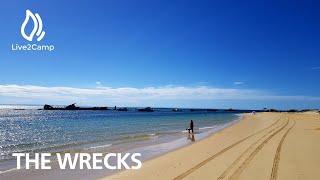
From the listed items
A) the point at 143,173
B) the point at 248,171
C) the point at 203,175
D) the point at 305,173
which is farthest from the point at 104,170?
the point at 305,173

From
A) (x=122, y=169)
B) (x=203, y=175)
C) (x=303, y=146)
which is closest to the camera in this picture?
(x=203, y=175)

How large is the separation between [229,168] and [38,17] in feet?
54.5

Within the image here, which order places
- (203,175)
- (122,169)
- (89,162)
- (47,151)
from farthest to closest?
(47,151) → (89,162) → (122,169) → (203,175)

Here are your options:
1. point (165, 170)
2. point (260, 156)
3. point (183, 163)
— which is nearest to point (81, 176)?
point (165, 170)

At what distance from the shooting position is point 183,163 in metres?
13.9

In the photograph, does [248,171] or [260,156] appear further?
[260,156]

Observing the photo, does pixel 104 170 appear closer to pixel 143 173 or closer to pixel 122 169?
pixel 122 169

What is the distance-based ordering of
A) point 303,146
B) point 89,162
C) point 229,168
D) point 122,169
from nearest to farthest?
1. point 229,168
2. point 122,169
3. point 89,162
4. point 303,146

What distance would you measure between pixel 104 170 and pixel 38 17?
1300cm

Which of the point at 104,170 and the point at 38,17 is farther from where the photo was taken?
the point at 38,17

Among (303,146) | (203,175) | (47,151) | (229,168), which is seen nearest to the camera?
(203,175)

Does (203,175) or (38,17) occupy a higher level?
(38,17)

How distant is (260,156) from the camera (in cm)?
1442

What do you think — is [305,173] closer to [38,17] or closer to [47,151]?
[47,151]
